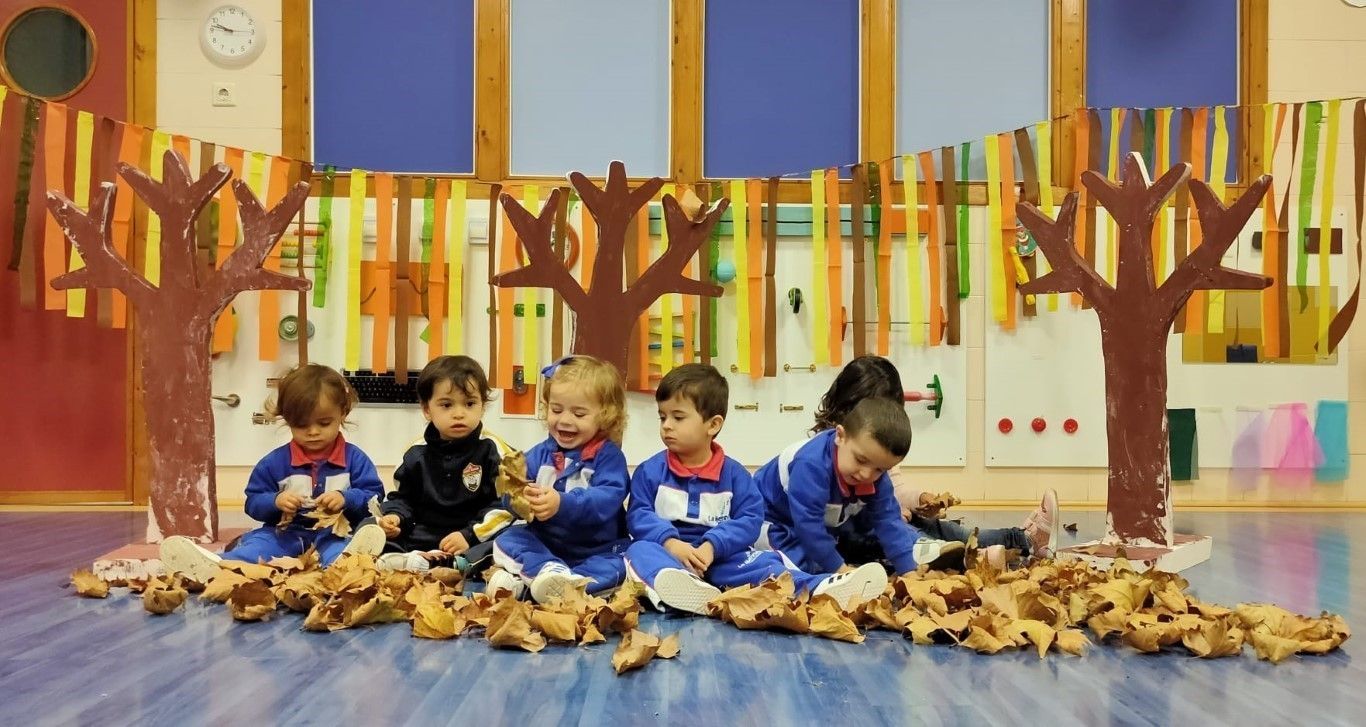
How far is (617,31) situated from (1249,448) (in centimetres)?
377

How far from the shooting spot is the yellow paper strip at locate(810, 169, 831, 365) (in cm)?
487

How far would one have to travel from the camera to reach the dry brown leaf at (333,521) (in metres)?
3.02

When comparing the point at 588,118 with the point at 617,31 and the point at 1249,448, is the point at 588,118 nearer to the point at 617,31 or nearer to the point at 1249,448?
the point at 617,31

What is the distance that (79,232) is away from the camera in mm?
3238

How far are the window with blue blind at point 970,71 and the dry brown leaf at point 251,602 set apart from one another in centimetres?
385

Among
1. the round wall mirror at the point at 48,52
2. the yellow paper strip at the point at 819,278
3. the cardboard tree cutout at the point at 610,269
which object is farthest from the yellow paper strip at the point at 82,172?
the yellow paper strip at the point at 819,278

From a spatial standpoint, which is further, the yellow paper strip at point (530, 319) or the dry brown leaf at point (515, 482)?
the yellow paper strip at point (530, 319)

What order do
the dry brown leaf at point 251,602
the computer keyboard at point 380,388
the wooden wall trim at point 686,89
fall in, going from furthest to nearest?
the wooden wall trim at point 686,89, the computer keyboard at point 380,388, the dry brown leaf at point 251,602

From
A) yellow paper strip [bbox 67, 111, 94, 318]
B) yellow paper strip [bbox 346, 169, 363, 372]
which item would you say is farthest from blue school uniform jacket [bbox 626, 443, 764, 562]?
yellow paper strip [bbox 67, 111, 94, 318]

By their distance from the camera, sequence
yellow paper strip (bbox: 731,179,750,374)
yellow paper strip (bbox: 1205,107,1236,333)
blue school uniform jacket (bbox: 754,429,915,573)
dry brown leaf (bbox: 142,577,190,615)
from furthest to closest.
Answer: yellow paper strip (bbox: 731,179,750,374) < yellow paper strip (bbox: 1205,107,1236,333) < blue school uniform jacket (bbox: 754,429,915,573) < dry brown leaf (bbox: 142,577,190,615)

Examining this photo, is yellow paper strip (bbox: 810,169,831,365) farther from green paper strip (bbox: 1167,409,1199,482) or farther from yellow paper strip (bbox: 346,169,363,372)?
yellow paper strip (bbox: 346,169,363,372)

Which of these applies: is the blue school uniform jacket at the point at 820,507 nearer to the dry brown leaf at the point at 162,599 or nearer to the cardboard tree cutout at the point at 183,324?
the dry brown leaf at the point at 162,599

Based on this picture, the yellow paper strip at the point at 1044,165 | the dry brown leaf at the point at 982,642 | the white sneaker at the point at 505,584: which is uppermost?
the yellow paper strip at the point at 1044,165

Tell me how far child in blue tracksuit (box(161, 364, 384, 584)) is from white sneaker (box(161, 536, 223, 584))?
0.12 metres
